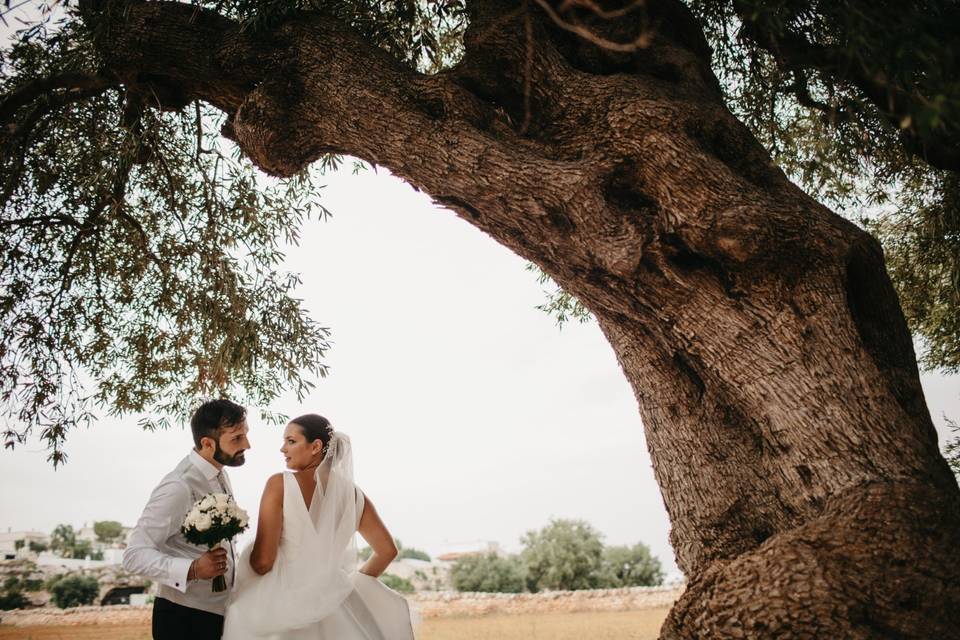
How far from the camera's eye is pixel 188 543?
4.63m

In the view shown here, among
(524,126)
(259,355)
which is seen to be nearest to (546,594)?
(259,355)

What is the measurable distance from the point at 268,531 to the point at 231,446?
0.66 m

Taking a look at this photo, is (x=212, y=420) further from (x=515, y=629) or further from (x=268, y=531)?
(x=515, y=629)

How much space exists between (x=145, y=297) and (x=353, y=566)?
5833 mm

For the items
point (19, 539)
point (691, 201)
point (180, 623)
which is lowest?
point (180, 623)

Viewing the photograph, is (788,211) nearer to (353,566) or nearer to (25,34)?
(353,566)

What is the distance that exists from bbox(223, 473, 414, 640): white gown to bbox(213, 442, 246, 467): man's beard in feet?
1.20

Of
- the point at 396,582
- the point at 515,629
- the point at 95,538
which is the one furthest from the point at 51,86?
the point at 95,538

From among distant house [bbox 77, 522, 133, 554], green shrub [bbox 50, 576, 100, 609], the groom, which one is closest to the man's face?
the groom

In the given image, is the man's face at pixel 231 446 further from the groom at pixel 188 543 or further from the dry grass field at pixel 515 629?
the dry grass field at pixel 515 629

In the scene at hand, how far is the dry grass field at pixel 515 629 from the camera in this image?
51.5 feet

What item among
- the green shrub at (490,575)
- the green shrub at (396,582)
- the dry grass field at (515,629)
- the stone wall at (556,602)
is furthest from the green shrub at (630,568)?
the dry grass field at (515,629)

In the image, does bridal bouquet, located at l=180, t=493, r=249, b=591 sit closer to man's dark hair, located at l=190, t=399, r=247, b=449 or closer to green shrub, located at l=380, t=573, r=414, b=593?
man's dark hair, located at l=190, t=399, r=247, b=449

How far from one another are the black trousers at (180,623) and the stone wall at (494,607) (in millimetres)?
17097
